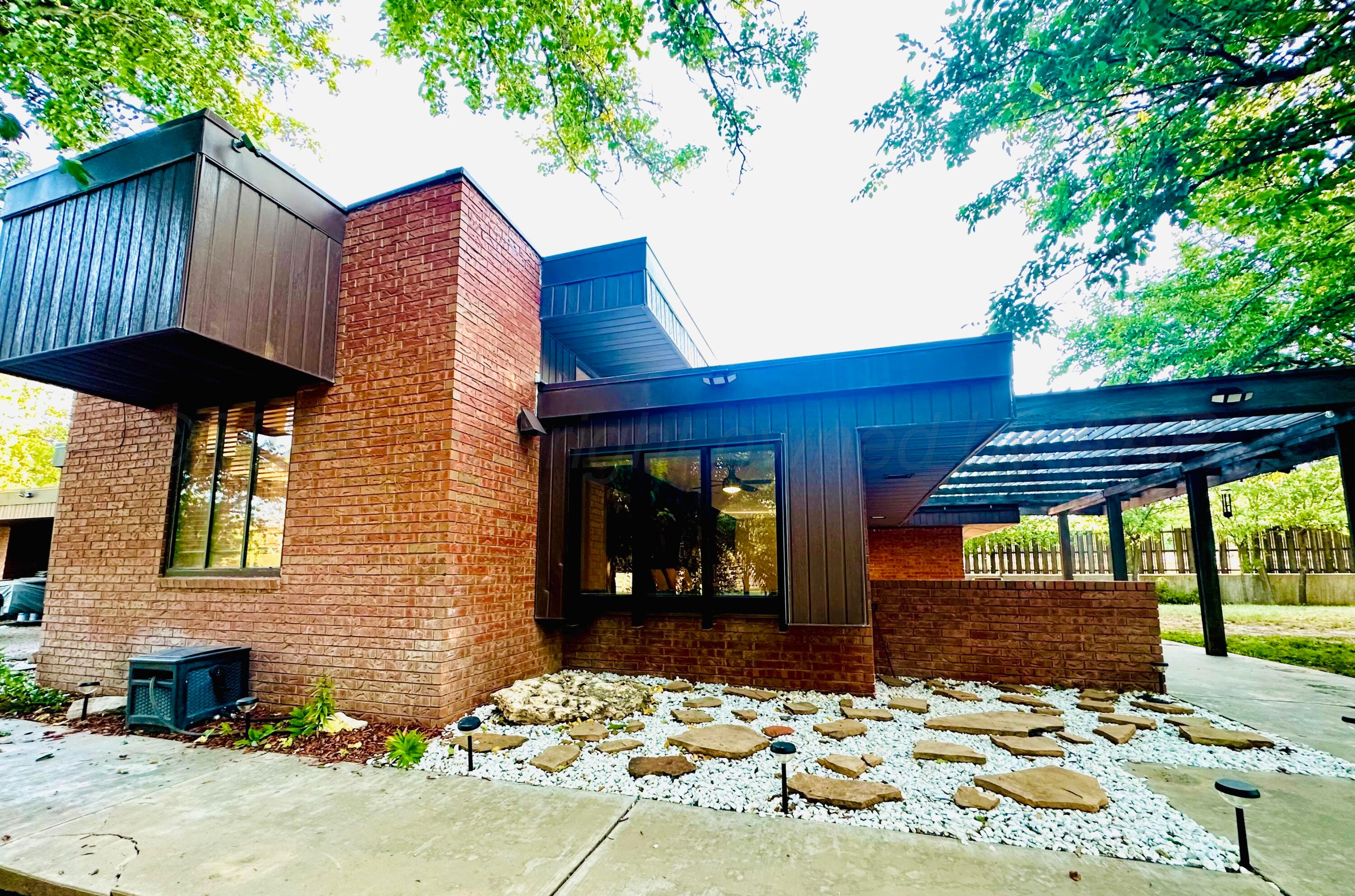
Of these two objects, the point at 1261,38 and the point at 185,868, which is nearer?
the point at 185,868

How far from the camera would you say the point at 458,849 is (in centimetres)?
266

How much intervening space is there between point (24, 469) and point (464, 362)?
2221cm

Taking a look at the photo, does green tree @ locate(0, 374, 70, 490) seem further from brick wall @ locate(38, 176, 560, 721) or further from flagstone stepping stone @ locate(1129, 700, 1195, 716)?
flagstone stepping stone @ locate(1129, 700, 1195, 716)

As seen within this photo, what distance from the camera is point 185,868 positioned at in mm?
2506

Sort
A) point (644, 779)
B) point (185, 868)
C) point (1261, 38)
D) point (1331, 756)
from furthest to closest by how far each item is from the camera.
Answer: point (1261, 38), point (1331, 756), point (644, 779), point (185, 868)

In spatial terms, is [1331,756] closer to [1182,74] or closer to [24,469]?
[1182,74]

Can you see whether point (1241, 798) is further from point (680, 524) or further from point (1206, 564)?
point (1206, 564)

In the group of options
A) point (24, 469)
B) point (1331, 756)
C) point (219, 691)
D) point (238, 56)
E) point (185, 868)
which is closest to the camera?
point (185, 868)

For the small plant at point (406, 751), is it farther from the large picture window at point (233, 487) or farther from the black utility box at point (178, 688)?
the large picture window at point (233, 487)

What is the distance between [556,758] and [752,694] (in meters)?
2.06

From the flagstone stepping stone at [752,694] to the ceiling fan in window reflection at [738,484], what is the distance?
1.78 metres

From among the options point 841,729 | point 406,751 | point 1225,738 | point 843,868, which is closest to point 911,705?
point 841,729

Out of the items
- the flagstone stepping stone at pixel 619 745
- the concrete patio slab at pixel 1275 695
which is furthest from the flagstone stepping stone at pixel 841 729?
the concrete patio slab at pixel 1275 695

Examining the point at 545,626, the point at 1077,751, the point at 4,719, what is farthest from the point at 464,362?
the point at 1077,751
